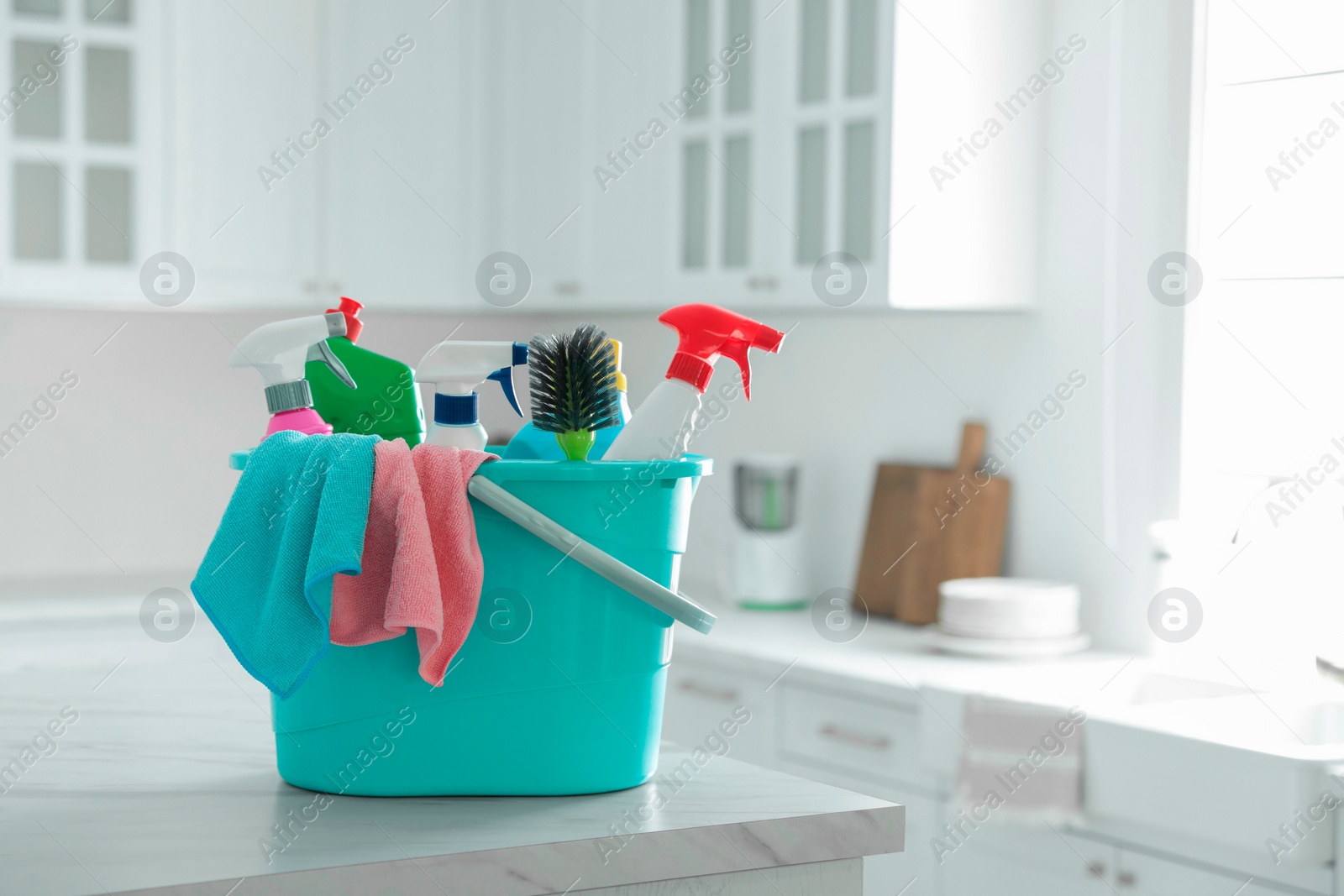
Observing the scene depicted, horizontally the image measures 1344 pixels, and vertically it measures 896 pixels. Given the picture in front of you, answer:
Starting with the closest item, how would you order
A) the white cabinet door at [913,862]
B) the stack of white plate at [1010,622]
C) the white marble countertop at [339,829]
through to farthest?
the white marble countertop at [339,829] < the white cabinet door at [913,862] < the stack of white plate at [1010,622]

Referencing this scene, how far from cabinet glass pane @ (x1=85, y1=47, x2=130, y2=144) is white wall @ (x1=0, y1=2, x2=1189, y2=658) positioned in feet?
1.28

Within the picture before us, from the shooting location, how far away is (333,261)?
121 inches

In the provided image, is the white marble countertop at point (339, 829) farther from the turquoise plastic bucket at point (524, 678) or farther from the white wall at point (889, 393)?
the white wall at point (889, 393)

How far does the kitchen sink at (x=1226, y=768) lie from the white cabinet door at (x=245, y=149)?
197 centimetres

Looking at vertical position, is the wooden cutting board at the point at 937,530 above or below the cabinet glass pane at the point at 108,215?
below

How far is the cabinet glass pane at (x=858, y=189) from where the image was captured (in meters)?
2.47

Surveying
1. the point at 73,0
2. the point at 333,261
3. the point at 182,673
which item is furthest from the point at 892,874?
the point at 73,0

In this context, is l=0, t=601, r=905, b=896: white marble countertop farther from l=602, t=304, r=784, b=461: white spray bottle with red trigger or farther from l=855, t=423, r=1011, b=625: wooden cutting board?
l=855, t=423, r=1011, b=625: wooden cutting board

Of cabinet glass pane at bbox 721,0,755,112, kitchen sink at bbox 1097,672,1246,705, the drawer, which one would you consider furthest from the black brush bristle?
cabinet glass pane at bbox 721,0,755,112

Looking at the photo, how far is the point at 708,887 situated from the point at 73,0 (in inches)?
104

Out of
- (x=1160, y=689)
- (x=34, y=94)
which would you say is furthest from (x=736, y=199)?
(x=34, y=94)

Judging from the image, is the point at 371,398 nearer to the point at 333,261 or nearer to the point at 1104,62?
the point at 1104,62

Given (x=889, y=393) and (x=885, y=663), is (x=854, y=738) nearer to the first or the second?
(x=885, y=663)

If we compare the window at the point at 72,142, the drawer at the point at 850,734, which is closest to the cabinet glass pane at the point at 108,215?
the window at the point at 72,142
